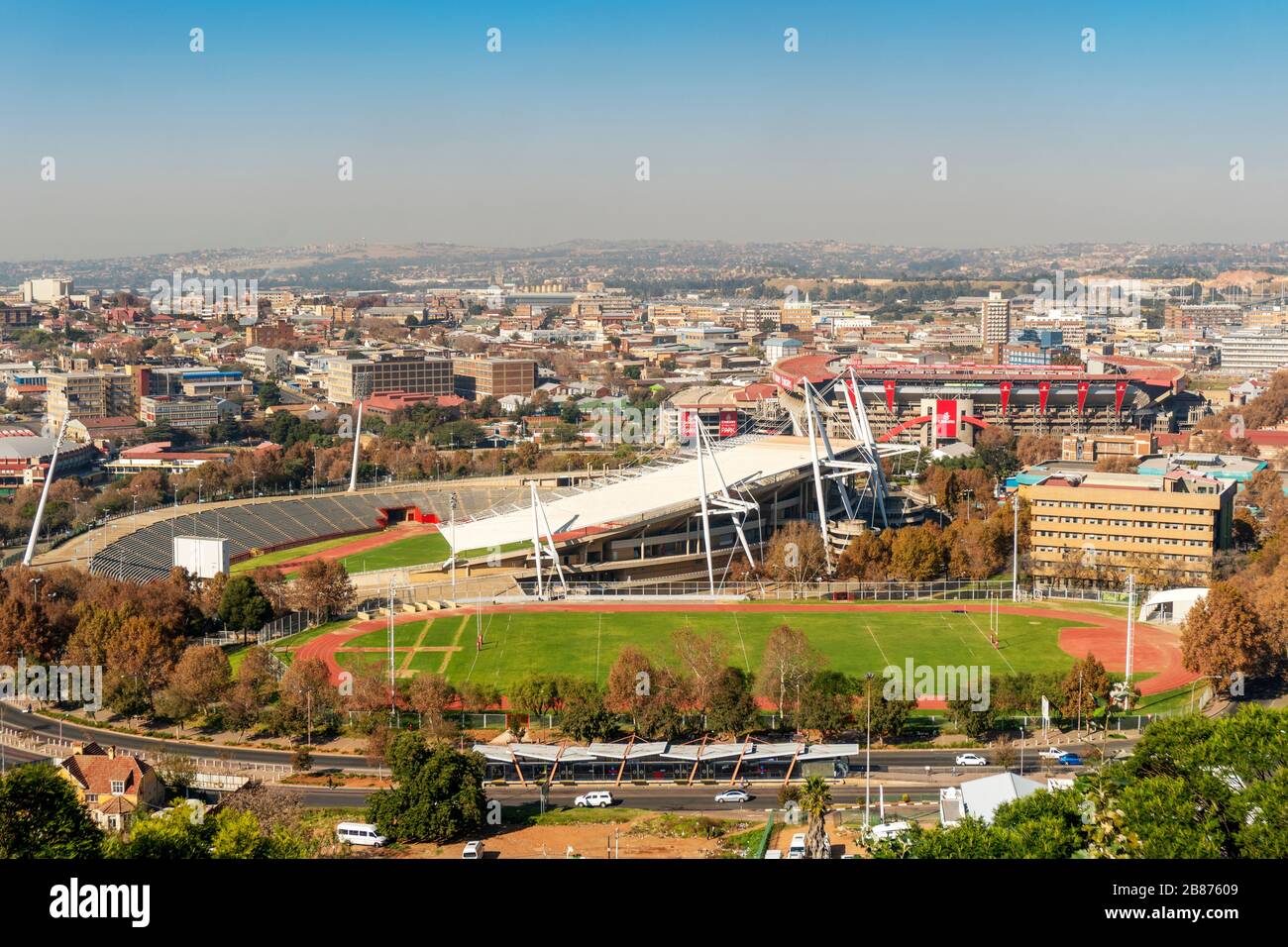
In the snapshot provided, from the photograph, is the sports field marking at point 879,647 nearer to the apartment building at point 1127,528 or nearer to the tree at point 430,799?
the apartment building at point 1127,528

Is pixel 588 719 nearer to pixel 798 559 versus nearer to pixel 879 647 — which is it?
pixel 879 647

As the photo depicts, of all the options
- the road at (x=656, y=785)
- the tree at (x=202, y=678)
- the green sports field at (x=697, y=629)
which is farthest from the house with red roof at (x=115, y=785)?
the green sports field at (x=697, y=629)

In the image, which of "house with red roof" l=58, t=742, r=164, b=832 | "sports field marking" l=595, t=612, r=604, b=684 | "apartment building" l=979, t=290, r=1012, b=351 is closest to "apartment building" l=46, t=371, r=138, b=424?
"sports field marking" l=595, t=612, r=604, b=684

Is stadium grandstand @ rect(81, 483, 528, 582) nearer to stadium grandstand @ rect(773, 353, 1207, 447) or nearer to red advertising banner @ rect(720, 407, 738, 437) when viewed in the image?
red advertising banner @ rect(720, 407, 738, 437)

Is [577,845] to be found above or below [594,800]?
above

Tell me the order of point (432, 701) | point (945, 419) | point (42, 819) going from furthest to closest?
point (945, 419)
point (432, 701)
point (42, 819)

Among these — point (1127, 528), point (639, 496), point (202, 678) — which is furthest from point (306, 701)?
point (1127, 528)
